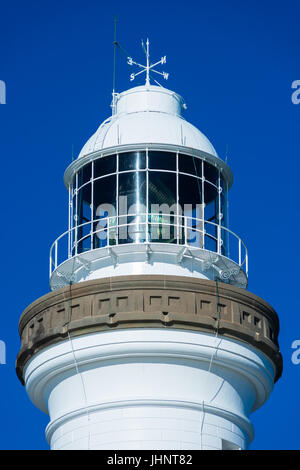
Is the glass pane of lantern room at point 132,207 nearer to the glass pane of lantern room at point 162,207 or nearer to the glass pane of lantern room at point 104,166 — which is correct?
the glass pane of lantern room at point 162,207

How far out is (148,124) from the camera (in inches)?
1389

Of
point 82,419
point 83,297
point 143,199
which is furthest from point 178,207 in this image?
point 82,419

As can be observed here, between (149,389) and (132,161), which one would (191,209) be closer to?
(132,161)

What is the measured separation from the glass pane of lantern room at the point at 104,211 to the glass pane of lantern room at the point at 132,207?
18cm

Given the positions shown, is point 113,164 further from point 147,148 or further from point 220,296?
point 220,296

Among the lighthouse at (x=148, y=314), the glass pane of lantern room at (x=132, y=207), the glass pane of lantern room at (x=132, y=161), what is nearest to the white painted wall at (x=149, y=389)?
the lighthouse at (x=148, y=314)

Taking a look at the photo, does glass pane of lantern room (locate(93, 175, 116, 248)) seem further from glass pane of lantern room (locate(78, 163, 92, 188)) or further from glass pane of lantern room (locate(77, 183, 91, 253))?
glass pane of lantern room (locate(78, 163, 92, 188))

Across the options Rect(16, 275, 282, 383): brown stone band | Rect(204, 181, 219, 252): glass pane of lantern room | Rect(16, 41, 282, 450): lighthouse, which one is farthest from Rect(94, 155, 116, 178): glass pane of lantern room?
Rect(16, 275, 282, 383): brown stone band

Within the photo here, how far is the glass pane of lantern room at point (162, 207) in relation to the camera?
111 ft

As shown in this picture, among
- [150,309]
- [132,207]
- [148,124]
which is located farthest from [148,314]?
[148,124]

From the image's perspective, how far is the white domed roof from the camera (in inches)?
1374

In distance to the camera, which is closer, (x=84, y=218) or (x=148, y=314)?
(x=148, y=314)

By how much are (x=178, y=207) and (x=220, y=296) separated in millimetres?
2476

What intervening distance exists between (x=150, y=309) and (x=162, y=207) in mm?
2882
